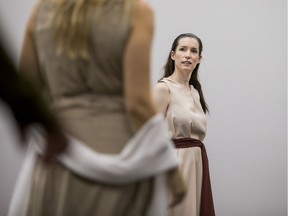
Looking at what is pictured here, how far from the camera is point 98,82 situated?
1047 millimetres

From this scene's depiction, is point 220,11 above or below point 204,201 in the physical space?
above

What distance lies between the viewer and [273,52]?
159 inches

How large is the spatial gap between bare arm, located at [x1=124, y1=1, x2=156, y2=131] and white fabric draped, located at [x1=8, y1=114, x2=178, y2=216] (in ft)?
0.10

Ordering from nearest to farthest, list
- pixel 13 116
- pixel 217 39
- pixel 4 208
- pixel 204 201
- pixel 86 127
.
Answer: pixel 13 116
pixel 86 127
pixel 204 201
pixel 4 208
pixel 217 39

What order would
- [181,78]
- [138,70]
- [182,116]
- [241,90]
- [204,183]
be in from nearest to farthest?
[138,70], [182,116], [204,183], [181,78], [241,90]

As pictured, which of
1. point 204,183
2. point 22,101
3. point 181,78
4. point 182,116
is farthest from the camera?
point 181,78

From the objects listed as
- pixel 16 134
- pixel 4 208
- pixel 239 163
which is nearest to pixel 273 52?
pixel 239 163

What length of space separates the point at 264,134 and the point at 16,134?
383 centimetres

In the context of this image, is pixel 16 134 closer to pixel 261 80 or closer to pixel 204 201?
pixel 204 201

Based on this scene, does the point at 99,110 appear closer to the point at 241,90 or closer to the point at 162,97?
the point at 162,97

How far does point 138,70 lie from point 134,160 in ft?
0.61

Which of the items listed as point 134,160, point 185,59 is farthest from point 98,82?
point 185,59

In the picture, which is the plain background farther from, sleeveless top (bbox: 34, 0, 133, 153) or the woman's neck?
sleeveless top (bbox: 34, 0, 133, 153)

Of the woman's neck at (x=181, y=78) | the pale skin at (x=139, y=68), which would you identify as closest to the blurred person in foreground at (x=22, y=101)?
the pale skin at (x=139, y=68)
